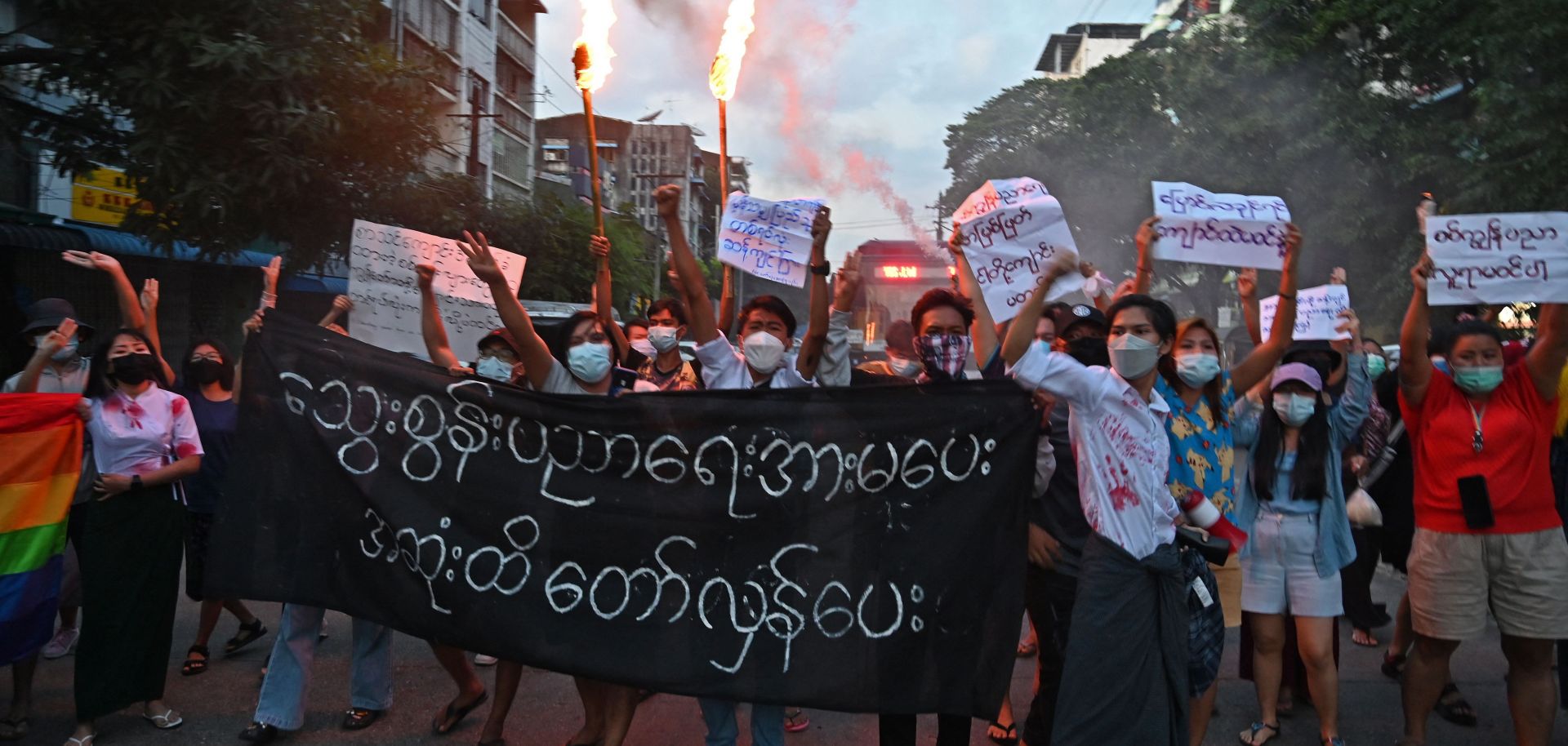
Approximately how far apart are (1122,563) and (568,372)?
7.35ft

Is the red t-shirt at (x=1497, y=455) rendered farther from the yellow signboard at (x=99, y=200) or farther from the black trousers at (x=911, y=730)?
the yellow signboard at (x=99, y=200)

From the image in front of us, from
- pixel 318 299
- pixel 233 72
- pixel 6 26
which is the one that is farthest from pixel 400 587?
pixel 318 299

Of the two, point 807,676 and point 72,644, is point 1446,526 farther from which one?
point 72,644

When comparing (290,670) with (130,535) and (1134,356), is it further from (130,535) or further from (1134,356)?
(1134,356)

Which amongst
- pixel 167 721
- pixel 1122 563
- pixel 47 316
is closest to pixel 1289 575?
pixel 1122 563

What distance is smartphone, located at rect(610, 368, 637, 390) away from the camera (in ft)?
15.7

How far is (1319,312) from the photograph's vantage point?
5.94m

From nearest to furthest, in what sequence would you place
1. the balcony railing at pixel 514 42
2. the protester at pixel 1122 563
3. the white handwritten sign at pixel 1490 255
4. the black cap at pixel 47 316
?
the protester at pixel 1122 563 < the white handwritten sign at pixel 1490 255 < the black cap at pixel 47 316 < the balcony railing at pixel 514 42

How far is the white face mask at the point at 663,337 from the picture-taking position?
5.71 m

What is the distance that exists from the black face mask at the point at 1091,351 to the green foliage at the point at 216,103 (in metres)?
6.83

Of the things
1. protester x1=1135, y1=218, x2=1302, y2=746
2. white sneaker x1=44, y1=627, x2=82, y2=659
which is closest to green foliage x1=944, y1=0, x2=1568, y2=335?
protester x1=1135, y1=218, x2=1302, y2=746

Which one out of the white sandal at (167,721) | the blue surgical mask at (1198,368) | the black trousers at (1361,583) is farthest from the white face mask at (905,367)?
the white sandal at (167,721)

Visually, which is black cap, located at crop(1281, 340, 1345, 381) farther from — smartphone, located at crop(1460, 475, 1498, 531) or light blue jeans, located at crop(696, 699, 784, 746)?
light blue jeans, located at crop(696, 699, 784, 746)

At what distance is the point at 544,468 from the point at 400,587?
2.31ft
